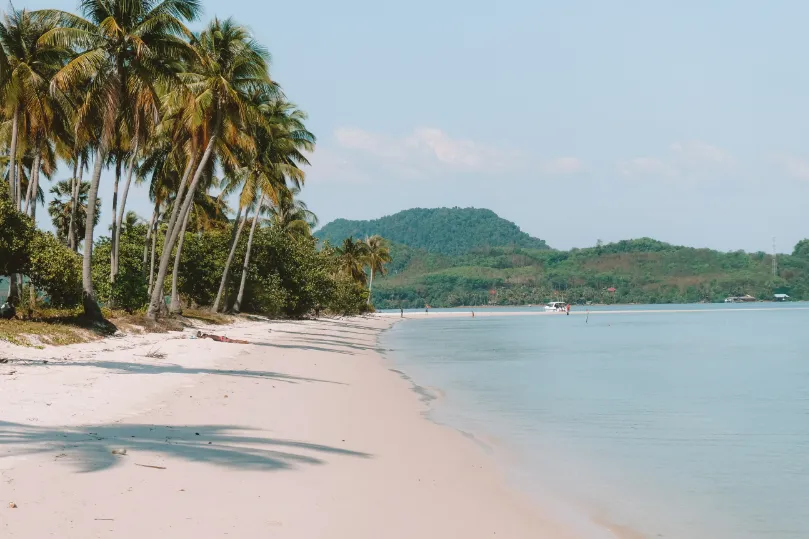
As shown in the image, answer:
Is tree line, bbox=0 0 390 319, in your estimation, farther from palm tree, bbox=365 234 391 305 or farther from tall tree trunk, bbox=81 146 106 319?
palm tree, bbox=365 234 391 305

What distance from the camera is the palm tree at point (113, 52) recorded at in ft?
79.6

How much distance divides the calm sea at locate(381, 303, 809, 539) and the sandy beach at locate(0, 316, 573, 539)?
0.93 meters

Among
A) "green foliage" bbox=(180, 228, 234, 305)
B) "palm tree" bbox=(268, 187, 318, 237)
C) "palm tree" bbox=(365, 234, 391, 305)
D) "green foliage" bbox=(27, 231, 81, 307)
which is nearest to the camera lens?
"green foliage" bbox=(27, 231, 81, 307)

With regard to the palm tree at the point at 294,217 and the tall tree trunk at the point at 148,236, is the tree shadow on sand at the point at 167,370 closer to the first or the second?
the tall tree trunk at the point at 148,236

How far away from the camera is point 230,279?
51.7m

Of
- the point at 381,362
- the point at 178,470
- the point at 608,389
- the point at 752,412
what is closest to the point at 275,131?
the point at 381,362

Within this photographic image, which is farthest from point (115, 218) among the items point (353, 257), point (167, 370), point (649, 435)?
point (353, 257)

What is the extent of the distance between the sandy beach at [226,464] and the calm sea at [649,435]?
929mm

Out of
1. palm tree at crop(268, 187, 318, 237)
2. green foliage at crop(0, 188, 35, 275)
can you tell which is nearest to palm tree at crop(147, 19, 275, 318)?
green foliage at crop(0, 188, 35, 275)

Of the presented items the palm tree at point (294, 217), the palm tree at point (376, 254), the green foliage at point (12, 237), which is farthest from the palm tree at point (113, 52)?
the palm tree at point (376, 254)

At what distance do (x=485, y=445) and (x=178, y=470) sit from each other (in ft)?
17.9

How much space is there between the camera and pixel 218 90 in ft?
98.6

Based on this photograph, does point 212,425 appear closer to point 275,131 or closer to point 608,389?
point 608,389

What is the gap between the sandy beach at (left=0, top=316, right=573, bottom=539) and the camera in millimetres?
5848
